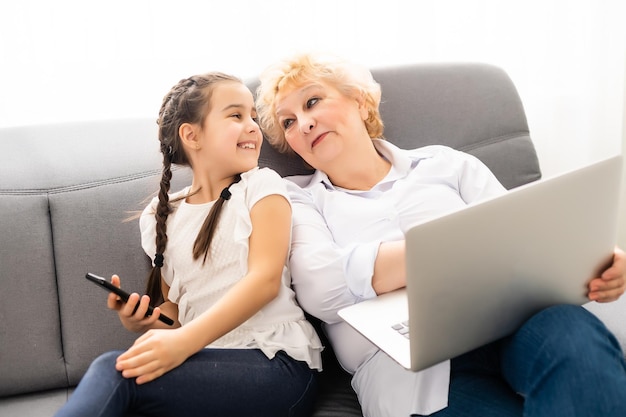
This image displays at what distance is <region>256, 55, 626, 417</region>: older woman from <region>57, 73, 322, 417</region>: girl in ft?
0.30

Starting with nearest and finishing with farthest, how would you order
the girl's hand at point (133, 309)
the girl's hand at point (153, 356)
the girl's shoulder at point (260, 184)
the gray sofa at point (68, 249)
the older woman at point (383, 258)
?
the older woman at point (383, 258) < the girl's hand at point (153, 356) < the girl's hand at point (133, 309) < the girl's shoulder at point (260, 184) < the gray sofa at point (68, 249)

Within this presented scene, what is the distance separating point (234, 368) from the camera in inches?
47.8

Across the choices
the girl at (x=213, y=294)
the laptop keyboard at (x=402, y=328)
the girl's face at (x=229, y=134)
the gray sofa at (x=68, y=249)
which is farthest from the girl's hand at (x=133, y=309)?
the laptop keyboard at (x=402, y=328)

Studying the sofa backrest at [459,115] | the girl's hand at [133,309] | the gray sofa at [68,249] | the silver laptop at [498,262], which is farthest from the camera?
the sofa backrest at [459,115]

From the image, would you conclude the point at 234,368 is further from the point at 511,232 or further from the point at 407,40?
the point at 407,40

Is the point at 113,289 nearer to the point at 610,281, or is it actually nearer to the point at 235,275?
the point at 235,275

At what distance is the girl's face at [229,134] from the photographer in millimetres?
1398

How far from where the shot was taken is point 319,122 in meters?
1.50

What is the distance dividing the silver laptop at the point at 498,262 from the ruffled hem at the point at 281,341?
0.27m

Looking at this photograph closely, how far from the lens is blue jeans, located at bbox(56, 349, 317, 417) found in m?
1.10

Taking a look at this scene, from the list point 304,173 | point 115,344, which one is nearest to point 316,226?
point 304,173

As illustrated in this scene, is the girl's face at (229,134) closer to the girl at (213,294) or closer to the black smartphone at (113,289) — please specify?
the girl at (213,294)

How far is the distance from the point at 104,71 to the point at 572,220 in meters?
1.32

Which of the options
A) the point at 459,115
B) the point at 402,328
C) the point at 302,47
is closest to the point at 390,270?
the point at 402,328
